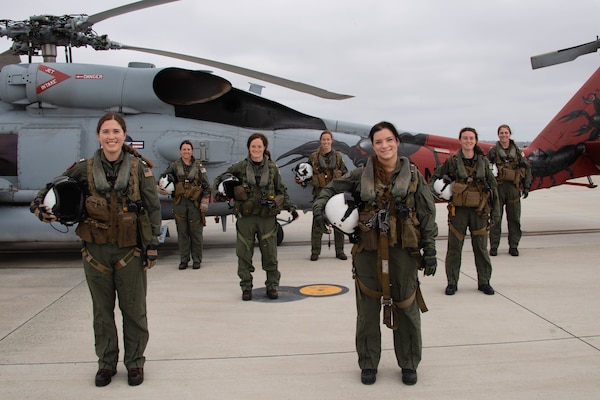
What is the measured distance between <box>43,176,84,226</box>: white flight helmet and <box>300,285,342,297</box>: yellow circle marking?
9.84 feet

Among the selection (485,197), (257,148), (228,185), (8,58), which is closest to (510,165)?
(485,197)

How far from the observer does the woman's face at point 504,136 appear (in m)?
7.70

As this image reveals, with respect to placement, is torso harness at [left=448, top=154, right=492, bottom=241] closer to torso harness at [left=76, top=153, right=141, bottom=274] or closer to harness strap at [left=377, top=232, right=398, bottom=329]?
harness strap at [left=377, top=232, right=398, bottom=329]

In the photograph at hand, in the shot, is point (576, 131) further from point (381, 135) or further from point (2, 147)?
point (2, 147)

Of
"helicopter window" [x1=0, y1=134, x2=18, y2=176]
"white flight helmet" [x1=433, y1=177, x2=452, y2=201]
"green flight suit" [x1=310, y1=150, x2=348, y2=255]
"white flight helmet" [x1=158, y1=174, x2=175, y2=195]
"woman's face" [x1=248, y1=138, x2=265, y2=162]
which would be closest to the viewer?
"woman's face" [x1=248, y1=138, x2=265, y2=162]

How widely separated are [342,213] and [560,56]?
799cm

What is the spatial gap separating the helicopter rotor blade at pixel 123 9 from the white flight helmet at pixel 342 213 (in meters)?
4.54

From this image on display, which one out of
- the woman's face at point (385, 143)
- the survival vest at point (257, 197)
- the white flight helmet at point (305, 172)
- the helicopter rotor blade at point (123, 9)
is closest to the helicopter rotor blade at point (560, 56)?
the white flight helmet at point (305, 172)

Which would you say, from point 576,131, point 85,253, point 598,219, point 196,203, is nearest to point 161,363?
point 85,253

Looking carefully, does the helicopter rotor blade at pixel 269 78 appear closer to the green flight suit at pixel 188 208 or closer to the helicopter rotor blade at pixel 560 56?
the green flight suit at pixel 188 208

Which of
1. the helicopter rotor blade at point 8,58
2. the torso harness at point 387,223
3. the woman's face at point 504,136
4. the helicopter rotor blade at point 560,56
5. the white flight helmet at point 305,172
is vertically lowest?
the torso harness at point 387,223

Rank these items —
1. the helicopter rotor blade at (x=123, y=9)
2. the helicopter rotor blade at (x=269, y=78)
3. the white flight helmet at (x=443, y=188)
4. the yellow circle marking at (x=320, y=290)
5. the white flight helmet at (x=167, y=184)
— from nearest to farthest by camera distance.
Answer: the white flight helmet at (x=443, y=188) < the yellow circle marking at (x=320, y=290) < the helicopter rotor blade at (x=123, y=9) < the white flight helmet at (x=167, y=184) < the helicopter rotor blade at (x=269, y=78)

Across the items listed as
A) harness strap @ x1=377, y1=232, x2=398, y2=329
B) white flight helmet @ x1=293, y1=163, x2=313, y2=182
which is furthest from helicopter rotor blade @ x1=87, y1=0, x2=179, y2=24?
harness strap @ x1=377, y1=232, x2=398, y2=329

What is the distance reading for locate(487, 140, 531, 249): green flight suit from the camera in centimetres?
791
